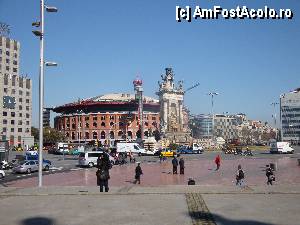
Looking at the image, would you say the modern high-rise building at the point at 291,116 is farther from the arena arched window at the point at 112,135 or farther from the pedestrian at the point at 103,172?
the pedestrian at the point at 103,172

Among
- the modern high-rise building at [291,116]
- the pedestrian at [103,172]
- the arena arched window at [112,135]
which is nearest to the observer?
the pedestrian at [103,172]

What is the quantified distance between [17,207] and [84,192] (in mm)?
3576

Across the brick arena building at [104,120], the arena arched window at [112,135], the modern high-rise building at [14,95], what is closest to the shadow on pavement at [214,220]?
the modern high-rise building at [14,95]

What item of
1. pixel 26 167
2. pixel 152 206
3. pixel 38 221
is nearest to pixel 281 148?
pixel 26 167

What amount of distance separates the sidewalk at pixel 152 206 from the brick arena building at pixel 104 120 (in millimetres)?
127127

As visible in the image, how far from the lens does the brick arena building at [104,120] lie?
479 feet

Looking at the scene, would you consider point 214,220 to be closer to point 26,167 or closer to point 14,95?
point 26,167

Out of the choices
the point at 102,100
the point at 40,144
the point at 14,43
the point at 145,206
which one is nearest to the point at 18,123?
the point at 14,43

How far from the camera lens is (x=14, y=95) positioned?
123 meters

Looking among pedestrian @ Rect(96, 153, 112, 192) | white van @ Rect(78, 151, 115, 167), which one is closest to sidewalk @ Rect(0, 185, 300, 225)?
pedestrian @ Rect(96, 153, 112, 192)

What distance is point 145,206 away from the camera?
12.1 meters

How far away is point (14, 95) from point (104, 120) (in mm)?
36907

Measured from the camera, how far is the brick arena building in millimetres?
146000

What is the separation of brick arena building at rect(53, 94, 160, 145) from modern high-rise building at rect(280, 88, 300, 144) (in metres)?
67.0
